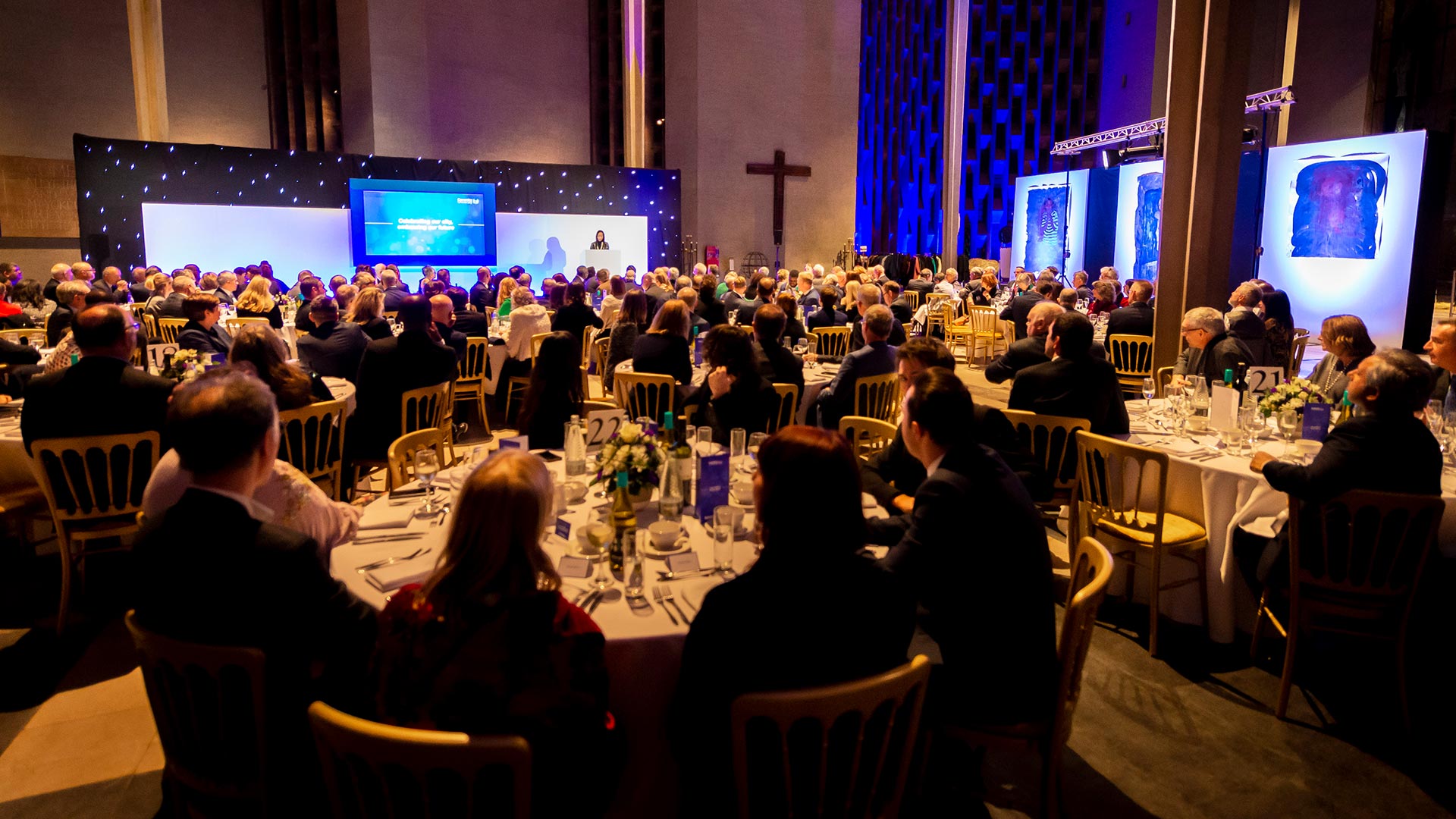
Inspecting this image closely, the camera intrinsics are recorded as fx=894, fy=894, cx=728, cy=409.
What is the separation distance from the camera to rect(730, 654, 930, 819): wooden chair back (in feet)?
5.46

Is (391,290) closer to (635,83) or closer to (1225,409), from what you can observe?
(1225,409)

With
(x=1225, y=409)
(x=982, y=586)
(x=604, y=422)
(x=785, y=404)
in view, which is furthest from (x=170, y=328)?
(x=1225, y=409)

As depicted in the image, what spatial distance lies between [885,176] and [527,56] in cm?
992

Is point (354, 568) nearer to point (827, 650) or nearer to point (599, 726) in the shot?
point (599, 726)

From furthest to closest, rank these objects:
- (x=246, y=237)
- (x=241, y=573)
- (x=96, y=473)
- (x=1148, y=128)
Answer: (x=246, y=237)
(x=1148, y=128)
(x=96, y=473)
(x=241, y=573)

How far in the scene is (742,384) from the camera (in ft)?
15.0

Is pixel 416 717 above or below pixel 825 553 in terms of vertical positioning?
below

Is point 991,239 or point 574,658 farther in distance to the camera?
point 991,239

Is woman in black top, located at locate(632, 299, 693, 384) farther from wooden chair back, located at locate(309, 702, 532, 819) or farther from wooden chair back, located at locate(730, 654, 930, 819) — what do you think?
wooden chair back, located at locate(309, 702, 532, 819)

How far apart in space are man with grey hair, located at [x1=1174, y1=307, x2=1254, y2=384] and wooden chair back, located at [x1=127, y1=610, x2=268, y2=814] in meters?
5.15

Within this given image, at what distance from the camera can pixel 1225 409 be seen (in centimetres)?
429

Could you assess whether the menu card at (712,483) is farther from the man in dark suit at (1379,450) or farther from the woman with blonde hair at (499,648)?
the man in dark suit at (1379,450)

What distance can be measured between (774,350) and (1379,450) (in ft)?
10.6

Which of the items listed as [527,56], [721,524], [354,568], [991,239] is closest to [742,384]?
[721,524]
